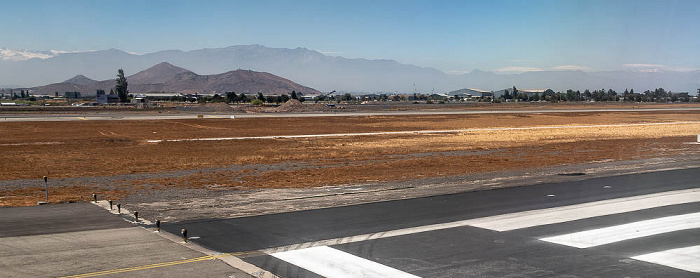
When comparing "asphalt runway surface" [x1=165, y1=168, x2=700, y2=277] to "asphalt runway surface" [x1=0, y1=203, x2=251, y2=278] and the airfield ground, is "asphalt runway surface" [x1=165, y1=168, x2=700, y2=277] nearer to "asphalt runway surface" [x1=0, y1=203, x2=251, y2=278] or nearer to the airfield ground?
"asphalt runway surface" [x1=0, y1=203, x2=251, y2=278]

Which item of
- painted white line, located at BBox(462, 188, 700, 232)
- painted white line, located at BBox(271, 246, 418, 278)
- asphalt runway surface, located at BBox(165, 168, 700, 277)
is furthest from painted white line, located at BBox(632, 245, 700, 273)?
painted white line, located at BBox(271, 246, 418, 278)

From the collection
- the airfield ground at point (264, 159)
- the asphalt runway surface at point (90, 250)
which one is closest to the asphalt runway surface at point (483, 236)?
the asphalt runway surface at point (90, 250)

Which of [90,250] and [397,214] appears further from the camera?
[397,214]

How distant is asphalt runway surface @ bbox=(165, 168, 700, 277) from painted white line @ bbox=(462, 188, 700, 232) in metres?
0.03

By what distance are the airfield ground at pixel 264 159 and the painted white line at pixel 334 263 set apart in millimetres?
8292

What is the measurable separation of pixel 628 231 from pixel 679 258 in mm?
2290

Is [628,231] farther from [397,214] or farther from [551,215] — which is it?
[397,214]

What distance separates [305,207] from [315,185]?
569 cm

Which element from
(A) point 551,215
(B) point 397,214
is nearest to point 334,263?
(B) point 397,214

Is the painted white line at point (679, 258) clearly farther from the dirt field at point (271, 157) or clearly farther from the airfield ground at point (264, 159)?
the dirt field at point (271, 157)

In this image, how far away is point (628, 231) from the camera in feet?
46.2

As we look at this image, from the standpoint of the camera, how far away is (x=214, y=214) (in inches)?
650

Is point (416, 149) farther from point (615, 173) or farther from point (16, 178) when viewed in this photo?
point (16, 178)

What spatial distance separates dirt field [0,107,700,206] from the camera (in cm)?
2436
